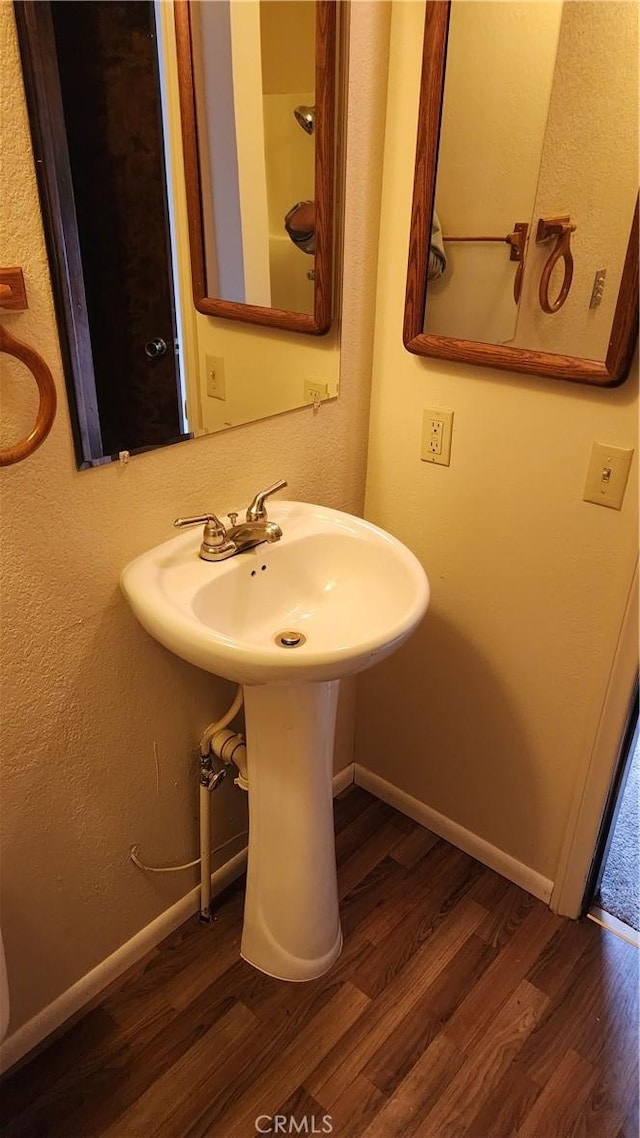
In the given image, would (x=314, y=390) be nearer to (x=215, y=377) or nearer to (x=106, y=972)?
(x=215, y=377)

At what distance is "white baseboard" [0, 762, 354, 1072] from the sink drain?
701 mm

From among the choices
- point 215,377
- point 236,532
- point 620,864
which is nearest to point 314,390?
point 215,377

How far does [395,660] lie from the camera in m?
1.78

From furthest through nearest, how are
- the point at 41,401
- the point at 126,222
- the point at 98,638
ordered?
1. the point at 98,638
2. the point at 126,222
3. the point at 41,401

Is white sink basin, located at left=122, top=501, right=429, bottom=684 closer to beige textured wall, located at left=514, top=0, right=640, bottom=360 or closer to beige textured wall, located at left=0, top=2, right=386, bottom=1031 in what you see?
beige textured wall, located at left=0, top=2, right=386, bottom=1031

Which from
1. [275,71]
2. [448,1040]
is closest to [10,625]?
[275,71]

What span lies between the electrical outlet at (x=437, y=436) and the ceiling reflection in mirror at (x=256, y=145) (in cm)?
35

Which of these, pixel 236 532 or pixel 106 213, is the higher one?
pixel 106 213

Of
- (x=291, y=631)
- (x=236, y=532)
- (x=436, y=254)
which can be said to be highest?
(x=436, y=254)

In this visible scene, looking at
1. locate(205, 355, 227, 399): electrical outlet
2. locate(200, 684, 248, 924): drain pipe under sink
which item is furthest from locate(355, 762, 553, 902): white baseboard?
locate(205, 355, 227, 399): electrical outlet

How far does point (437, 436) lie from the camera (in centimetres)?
153

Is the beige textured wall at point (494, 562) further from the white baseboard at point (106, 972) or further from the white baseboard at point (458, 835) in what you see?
the white baseboard at point (106, 972)

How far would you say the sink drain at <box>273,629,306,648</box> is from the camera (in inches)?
51.0

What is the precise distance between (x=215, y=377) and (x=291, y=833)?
851mm
